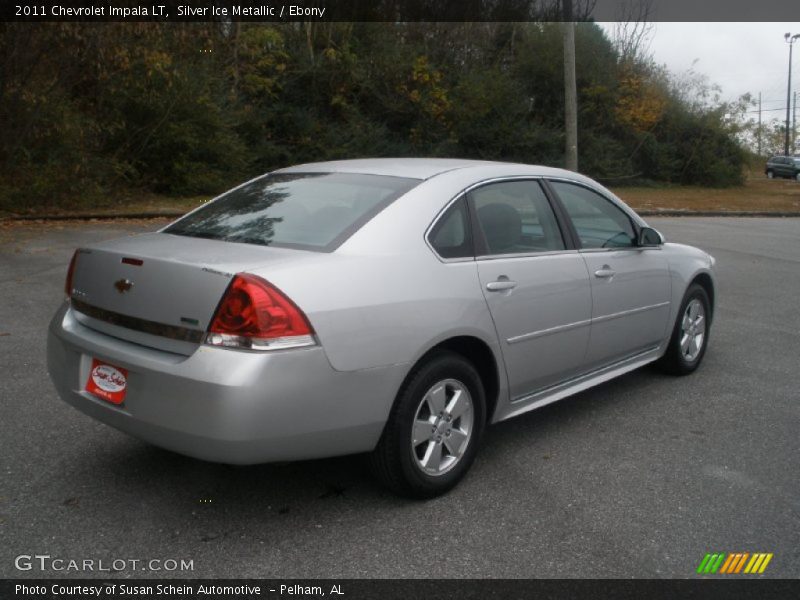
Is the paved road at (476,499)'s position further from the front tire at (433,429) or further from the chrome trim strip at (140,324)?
the chrome trim strip at (140,324)

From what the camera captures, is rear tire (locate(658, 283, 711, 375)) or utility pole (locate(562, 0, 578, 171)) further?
utility pole (locate(562, 0, 578, 171))

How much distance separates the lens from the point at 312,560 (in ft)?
10.9

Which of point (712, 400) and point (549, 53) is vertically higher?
point (549, 53)

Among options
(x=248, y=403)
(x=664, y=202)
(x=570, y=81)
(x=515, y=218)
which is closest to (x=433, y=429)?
(x=248, y=403)

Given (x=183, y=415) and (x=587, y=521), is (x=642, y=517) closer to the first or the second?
(x=587, y=521)

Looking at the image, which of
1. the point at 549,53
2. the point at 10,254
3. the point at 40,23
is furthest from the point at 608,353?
the point at 549,53

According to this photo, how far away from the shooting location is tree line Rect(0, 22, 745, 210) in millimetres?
17453

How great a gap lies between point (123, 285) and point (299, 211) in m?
0.94

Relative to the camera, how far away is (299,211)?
4.17 metres

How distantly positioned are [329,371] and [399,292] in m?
0.51

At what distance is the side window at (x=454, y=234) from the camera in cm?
403
